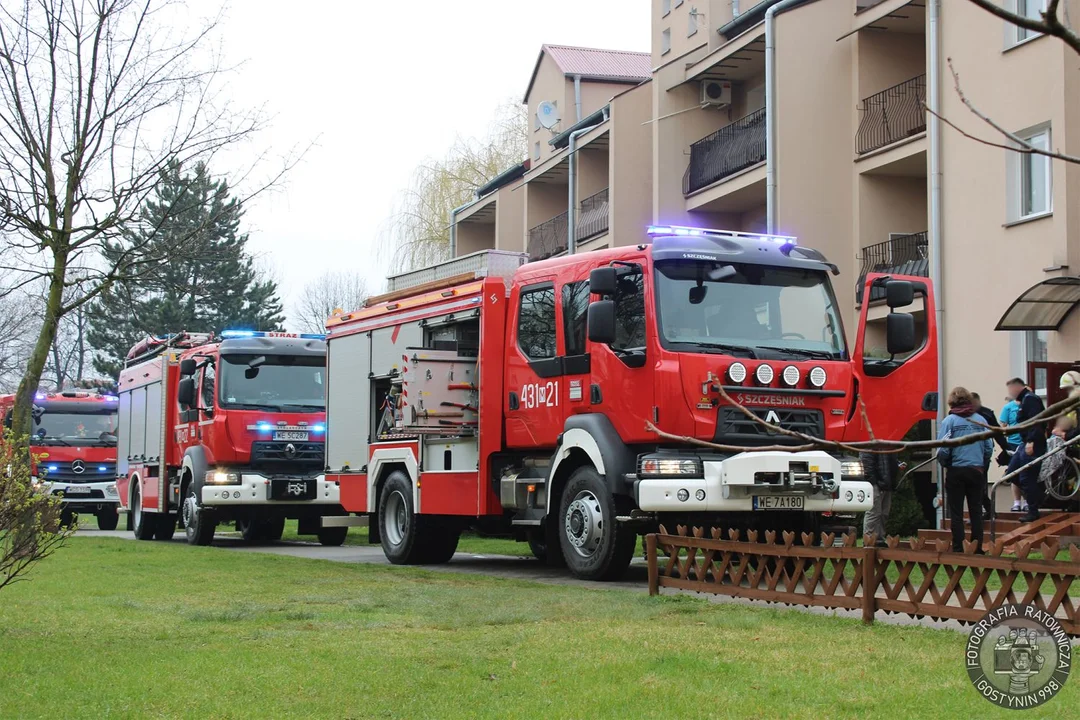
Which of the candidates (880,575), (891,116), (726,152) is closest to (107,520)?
(726,152)

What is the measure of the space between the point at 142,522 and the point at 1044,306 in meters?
15.0

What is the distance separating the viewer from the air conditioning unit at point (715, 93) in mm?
30922

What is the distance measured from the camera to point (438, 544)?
16.2 meters

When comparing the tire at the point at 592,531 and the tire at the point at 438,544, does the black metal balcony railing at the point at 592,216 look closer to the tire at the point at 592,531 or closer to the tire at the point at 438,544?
the tire at the point at 438,544

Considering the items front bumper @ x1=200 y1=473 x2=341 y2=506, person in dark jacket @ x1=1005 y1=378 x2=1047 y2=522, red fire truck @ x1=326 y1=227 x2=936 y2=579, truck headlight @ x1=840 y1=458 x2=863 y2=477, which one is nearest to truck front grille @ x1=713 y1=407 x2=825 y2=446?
red fire truck @ x1=326 y1=227 x2=936 y2=579

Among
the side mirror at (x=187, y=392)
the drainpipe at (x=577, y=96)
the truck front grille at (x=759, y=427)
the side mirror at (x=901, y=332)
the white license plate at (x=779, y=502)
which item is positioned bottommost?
the white license plate at (x=779, y=502)

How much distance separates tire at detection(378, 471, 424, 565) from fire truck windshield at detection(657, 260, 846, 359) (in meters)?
4.70

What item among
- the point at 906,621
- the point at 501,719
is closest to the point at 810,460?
the point at 906,621

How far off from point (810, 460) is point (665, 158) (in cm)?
1989

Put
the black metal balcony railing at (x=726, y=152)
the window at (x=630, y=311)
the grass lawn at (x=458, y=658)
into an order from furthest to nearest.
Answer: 1. the black metal balcony railing at (x=726, y=152)
2. the window at (x=630, y=311)
3. the grass lawn at (x=458, y=658)

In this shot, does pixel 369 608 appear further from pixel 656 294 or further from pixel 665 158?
pixel 665 158

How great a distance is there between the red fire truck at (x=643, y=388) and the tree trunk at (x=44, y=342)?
6200mm

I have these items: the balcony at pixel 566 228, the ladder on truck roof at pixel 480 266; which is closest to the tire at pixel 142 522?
the ladder on truck roof at pixel 480 266

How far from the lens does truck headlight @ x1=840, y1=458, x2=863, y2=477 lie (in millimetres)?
13000
